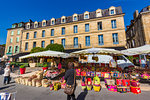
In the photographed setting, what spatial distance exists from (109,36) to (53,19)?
13.6m

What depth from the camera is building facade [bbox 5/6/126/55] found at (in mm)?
13188

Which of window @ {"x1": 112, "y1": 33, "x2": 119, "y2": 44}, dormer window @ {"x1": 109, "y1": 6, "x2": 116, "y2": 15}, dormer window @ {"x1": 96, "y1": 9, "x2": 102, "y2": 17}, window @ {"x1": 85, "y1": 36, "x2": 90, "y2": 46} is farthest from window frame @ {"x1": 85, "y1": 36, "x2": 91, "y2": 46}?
dormer window @ {"x1": 109, "y1": 6, "x2": 116, "y2": 15}

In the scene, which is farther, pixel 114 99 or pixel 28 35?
pixel 28 35

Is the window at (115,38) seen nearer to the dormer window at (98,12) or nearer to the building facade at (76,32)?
the building facade at (76,32)

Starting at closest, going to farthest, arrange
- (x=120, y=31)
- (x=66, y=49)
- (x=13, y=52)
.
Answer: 1. (x=120, y=31)
2. (x=66, y=49)
3. (x=13, y=52)

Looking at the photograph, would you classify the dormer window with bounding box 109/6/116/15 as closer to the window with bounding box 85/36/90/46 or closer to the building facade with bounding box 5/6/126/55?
the building facade with bounding box 5/6/126/55

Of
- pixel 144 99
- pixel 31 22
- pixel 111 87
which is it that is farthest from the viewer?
pixel 31 22

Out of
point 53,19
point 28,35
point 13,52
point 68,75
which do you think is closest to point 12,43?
point 13,52

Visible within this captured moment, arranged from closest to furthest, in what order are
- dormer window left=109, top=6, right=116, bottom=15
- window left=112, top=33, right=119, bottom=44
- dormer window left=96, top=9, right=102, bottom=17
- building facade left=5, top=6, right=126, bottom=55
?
window left=112, top=33, right=119, bottom=44, building facade left=5, top=6, right=126, bottom=55, dormer window left=109, top=6, right=116, bottom=15, dormer window left=96, top=9, right=102, bottom=17

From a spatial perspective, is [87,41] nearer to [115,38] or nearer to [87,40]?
[87,40]

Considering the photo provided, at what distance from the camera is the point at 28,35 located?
1867cm

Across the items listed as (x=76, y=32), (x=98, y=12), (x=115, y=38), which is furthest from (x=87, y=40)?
(x=98, y=12)

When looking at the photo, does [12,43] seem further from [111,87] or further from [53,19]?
[111,87]

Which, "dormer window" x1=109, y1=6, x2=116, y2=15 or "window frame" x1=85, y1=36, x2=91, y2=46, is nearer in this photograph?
"dormer window" x1=109, y1=6, x2=116, y2=15
